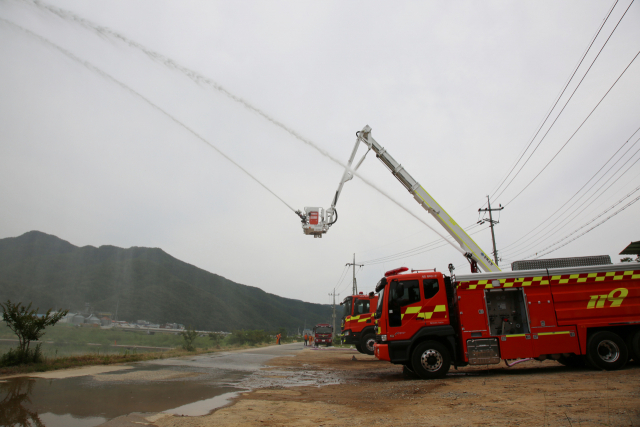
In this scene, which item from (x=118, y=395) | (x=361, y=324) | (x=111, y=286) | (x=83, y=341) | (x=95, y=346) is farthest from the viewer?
(x=111, y=286)

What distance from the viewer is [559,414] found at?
16.4 ft

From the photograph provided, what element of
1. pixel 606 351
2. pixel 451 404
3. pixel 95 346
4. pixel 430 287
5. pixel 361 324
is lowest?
pixel 95 346

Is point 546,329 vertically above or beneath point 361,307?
→ beneath

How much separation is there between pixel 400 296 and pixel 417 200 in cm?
500

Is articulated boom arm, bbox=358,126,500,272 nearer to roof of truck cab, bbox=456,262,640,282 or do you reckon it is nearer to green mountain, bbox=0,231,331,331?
roof of truck cab, bbox=456,262,640,282

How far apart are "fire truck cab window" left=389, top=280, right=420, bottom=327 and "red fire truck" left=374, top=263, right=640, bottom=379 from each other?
27mm

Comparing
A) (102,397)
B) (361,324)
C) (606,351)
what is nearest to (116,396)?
(102,397)

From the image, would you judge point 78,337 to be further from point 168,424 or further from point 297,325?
point 297,325

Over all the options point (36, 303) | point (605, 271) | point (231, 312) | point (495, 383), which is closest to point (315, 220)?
point (495, 383)

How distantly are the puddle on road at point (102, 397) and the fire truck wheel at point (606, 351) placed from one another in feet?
30.9

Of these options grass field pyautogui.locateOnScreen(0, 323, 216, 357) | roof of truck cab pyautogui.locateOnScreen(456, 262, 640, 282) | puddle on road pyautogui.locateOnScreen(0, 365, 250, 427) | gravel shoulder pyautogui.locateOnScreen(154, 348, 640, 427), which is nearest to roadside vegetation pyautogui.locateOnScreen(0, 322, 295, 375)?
grass field pyautogui.locateOnScreen(0, 323, 216, 357)

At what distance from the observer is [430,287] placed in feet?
33.2

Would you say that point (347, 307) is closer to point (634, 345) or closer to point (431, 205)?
point (431, 205)

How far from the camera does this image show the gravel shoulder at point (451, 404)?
495cm
